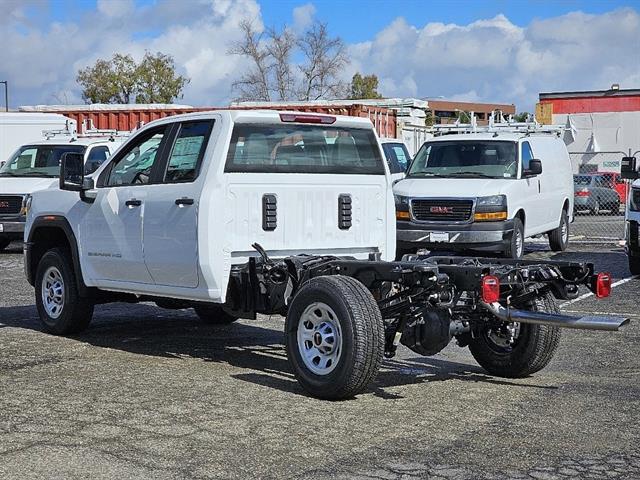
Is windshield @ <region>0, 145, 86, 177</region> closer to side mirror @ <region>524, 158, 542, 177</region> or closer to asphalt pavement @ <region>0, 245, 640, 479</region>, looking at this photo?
side mirror @ <region>524, 158, 542, 177</region>

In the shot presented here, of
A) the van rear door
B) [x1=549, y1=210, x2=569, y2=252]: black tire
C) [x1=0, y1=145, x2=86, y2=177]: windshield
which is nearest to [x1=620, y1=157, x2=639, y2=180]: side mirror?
[x1=549, y1=210, x2=569, y2=252]: black tire

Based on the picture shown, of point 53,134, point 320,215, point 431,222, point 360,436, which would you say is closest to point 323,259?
point 320,215

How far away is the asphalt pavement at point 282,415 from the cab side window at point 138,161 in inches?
58.4

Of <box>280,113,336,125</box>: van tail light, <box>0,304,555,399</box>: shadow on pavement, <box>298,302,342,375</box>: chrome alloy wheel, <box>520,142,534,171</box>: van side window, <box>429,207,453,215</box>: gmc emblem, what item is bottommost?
<box>0,304,555,399</box>: shadow on pavement

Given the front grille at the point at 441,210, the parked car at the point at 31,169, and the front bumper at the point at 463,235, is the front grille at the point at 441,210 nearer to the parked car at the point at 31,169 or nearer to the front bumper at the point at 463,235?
the front bumper at the point at 463,235

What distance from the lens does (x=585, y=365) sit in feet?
28.9

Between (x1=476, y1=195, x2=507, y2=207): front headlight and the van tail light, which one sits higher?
the van tail light

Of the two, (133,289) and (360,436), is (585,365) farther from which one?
(133,289)

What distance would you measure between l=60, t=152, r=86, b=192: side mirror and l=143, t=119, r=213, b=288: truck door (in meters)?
1.01

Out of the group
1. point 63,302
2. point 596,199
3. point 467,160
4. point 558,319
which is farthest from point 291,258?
point 596,199

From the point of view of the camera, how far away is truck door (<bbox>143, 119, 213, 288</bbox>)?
331 inches

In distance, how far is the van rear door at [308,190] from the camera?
838cm

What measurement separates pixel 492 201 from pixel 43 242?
7553 mm

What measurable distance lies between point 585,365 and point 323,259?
7.79 feet
